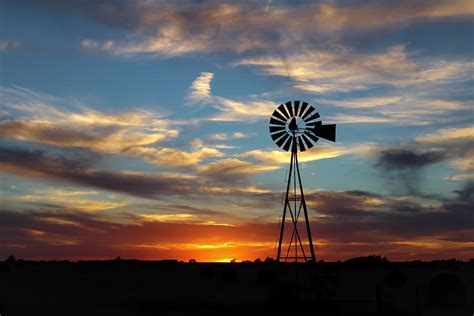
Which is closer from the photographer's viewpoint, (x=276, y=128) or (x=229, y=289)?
(x=276, y=128)

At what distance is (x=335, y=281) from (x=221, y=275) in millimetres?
16864

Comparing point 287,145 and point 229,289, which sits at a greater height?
point 287,145

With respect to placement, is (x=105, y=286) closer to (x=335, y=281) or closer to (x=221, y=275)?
(x=221, y=275)

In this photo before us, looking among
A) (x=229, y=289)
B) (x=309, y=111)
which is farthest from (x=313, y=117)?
(x=229, y=289)

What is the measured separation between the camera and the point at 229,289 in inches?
2066

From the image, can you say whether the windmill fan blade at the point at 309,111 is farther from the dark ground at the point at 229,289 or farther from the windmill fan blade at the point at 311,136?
the dark ground at the point at 229,289

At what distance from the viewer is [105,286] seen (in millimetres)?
54219

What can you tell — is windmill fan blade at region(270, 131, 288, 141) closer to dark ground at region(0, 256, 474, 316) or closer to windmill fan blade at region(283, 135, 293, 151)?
windmill fan blade at region(283, 135, 293, 151)

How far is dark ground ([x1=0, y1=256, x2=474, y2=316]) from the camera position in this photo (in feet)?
120

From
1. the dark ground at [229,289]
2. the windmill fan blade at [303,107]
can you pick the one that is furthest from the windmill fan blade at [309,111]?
the dark ground at [229,289]

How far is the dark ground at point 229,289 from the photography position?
120ft

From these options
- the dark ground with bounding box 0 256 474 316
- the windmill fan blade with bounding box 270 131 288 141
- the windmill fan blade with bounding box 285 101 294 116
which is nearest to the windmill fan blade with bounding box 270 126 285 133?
the windmill fan blade with bounding box 270 131 288 141

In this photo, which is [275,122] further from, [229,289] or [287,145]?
[229,289]

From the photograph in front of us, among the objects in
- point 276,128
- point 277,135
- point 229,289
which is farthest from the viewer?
point 229,289
